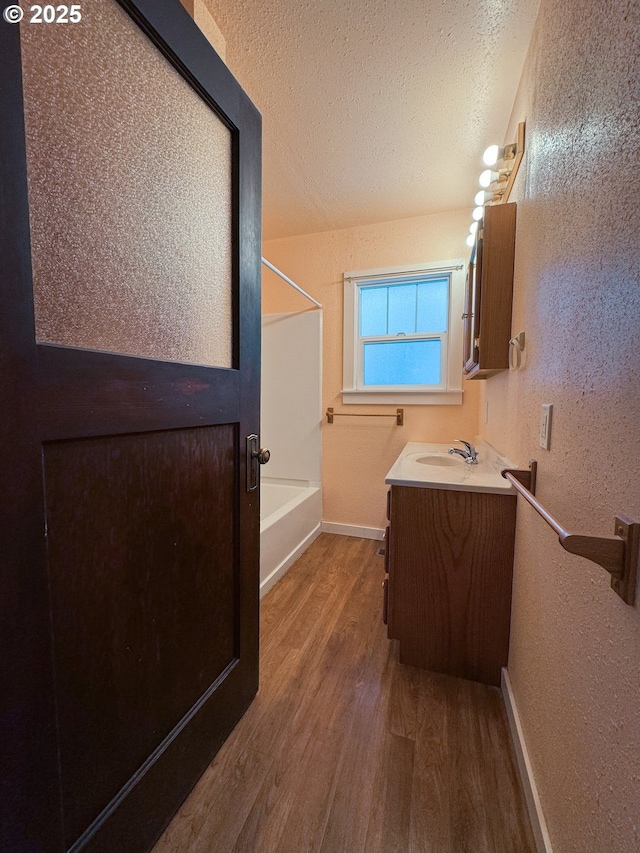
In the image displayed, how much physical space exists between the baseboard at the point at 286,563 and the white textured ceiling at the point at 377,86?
2468 millimetres

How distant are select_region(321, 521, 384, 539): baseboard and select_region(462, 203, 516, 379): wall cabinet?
5.65 ft

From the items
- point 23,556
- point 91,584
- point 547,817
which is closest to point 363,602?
point 547,817

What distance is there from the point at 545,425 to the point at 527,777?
1012mm

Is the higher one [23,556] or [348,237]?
[348,237]

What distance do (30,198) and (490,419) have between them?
211 cm

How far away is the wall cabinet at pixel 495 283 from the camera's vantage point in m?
1.49

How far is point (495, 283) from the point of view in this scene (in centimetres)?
151

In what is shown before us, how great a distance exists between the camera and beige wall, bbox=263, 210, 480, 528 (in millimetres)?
2561

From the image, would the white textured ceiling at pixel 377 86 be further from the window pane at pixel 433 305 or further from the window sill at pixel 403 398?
the window sill at pixel 403 398

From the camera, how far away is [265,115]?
1.69 metres

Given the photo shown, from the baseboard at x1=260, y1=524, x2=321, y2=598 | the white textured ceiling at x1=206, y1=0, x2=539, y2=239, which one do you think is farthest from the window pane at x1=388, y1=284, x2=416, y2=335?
the baseboard at x1=260, y1=524, x2=321, y2=598

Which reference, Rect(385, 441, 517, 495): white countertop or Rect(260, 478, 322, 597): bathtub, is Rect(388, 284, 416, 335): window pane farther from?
Rect(260, 478, 322, 597): bathtub

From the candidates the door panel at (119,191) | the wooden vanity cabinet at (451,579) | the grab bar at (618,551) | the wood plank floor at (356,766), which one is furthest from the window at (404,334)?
the grab bar at (618,551)

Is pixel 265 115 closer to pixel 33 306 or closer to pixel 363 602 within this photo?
pixel 33 306
